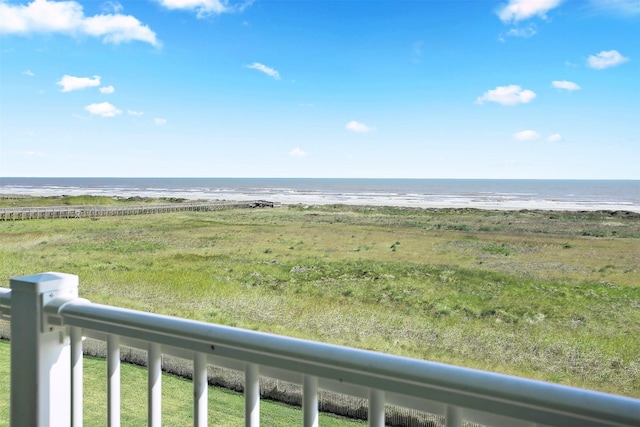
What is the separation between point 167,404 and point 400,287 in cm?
630

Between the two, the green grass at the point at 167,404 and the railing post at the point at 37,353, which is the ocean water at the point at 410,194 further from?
the railing post at the point at 37,353

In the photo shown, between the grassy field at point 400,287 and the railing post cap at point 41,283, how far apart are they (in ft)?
18.4

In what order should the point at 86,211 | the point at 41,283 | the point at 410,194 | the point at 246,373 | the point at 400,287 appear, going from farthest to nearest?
1. the point at 410,194
2. the point at 86,211
3. the point at 400,287
4. the point at 41,283
5. the point at 246,373

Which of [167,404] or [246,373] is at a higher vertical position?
[246,373]

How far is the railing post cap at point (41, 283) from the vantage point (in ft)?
3.44

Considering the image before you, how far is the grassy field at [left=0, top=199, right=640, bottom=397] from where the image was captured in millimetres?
6574

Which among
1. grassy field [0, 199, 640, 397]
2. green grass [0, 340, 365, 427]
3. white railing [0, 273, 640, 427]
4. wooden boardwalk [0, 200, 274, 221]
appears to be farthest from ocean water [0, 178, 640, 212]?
white railing [0, 273, 640, 427]

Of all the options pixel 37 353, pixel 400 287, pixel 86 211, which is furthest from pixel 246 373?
pixel 86 211

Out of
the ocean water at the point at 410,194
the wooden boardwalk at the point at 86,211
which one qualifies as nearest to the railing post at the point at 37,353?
the wooden boardwalk at the point at 86,211

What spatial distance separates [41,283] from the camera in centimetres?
105

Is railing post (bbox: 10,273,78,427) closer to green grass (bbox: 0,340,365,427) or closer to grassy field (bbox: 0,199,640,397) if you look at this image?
green grass (bbox: 0,340,365,427)

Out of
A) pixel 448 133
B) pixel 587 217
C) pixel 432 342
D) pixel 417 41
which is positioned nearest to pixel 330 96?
pixel 448 133

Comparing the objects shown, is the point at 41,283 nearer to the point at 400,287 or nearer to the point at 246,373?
the point at 246,373

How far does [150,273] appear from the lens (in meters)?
10.2
